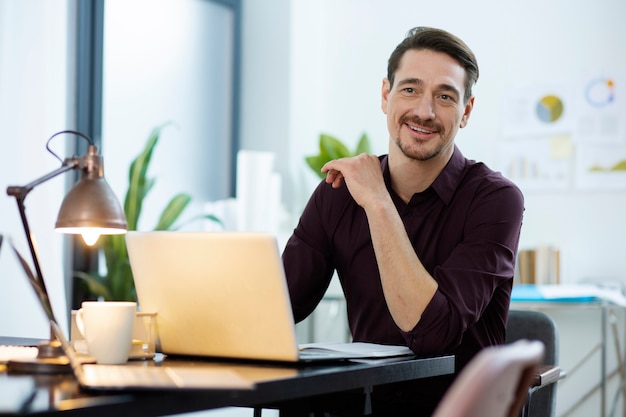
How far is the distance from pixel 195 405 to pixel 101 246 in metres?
2.95

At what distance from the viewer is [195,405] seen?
1.15 metres

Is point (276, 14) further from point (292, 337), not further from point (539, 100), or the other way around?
point (292, 337)

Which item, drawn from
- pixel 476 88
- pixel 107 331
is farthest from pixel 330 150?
pixel 107 331

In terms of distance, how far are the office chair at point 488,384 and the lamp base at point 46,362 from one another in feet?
2.26

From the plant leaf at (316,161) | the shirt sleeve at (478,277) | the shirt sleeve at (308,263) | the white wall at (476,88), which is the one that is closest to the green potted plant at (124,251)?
the plant leaf at (316,161)

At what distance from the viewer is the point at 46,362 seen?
1403mm

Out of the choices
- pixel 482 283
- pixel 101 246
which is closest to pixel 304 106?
pixel 101 246

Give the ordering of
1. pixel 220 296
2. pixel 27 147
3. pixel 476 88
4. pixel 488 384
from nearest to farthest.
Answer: pixel 488 384, pixel 220 296, pixel 27 147, pixel 476 88

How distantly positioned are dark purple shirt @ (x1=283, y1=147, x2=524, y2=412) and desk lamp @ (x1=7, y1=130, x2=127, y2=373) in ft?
2.10

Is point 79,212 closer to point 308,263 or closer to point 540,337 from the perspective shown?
point 308,263

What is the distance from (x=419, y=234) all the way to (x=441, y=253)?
0.07m

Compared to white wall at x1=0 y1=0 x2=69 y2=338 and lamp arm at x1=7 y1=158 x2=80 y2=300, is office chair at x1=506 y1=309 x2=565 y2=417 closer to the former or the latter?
lamp arm at x1=7 y1=158 x2=80 y2=300

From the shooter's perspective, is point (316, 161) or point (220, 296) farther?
point (316, 161)

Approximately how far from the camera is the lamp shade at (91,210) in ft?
4.65
